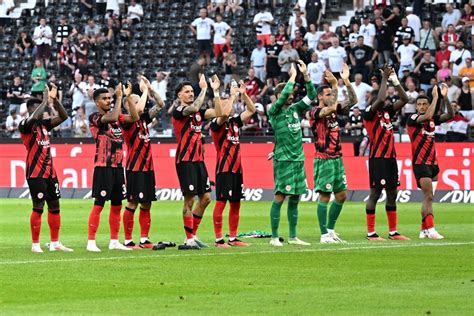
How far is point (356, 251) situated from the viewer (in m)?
19.8

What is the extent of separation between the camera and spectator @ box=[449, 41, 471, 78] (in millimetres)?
37188

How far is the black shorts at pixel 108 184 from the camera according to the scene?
792 inches

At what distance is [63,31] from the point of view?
4834 centimetres

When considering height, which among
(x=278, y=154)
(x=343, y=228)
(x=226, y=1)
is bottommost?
(x=343, y=228)

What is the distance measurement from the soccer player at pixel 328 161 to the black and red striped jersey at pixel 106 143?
3.84m

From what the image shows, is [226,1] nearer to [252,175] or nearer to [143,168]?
[252,175]

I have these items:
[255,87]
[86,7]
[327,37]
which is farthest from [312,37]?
[86,7]

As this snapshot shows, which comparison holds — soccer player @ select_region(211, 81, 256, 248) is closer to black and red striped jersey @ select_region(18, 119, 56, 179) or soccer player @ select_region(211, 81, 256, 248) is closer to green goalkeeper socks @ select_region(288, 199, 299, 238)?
green goalkeeper socks @ select_region(288, 199, 299, 238)

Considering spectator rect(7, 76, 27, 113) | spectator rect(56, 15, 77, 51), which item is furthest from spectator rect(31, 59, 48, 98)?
spectator rect(56, 15, 77, 51)

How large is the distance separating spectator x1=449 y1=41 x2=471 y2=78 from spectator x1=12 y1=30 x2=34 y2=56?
18702 mm

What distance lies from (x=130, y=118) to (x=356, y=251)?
4241 mm

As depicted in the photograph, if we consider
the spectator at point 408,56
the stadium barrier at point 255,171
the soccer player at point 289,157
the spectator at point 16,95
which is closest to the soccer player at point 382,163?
the soccer player at point 289,157

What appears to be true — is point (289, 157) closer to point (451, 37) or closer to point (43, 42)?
point (451, 37)

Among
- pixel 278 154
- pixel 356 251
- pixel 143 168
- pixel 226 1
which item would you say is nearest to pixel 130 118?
pixel 143 168
